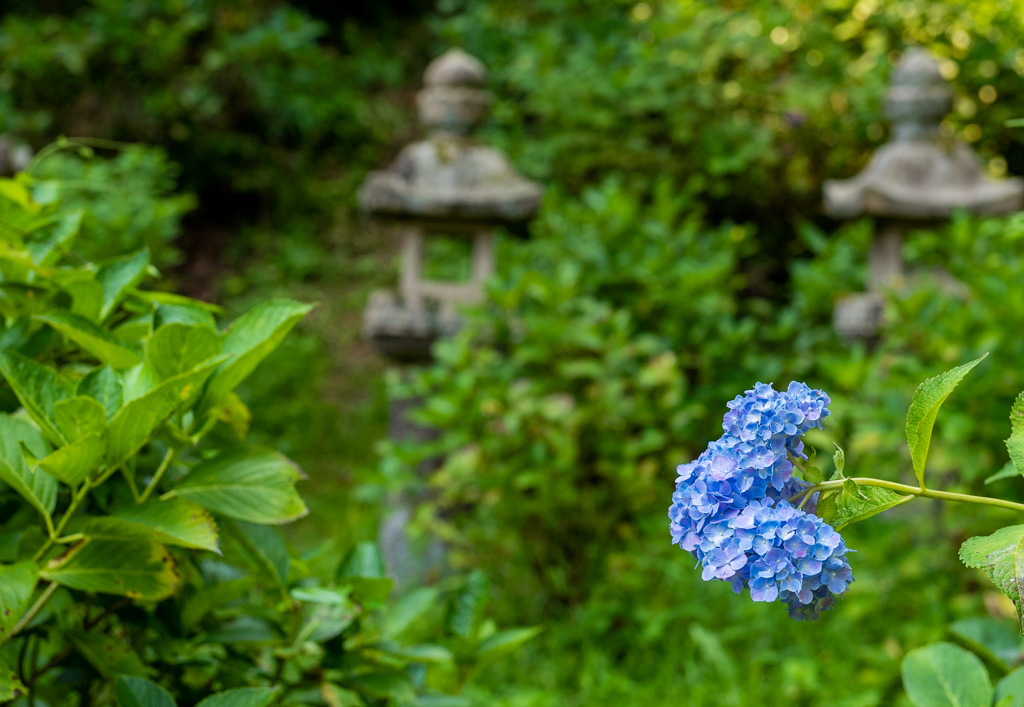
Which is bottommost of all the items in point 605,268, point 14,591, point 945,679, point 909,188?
point 605,268

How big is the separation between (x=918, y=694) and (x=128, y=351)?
77 cm

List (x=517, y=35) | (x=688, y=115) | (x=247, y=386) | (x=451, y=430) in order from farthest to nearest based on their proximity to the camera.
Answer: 1. (x=517, y=35)
2. (x=247, y=386)
3. (x=688, y=115)
4. (x=451, y=430)

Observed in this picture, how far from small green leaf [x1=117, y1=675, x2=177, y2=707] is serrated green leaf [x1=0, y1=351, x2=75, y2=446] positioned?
20 centimetres

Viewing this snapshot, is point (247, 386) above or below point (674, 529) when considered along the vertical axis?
below

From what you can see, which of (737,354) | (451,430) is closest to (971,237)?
(737,354)

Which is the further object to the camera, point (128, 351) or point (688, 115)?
point (688, 115)

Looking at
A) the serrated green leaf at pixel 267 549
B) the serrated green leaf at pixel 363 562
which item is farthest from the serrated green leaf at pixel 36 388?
the serrated green leaf at pixel 363 562

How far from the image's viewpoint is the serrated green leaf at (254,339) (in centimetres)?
80

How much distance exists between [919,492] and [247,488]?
1.81ft

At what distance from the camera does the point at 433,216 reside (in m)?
3.17

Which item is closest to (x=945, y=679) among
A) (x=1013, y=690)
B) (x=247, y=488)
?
(x=1013, y=690)

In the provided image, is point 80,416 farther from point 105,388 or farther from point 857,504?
point 857,504

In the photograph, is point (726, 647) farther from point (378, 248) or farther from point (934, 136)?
point (378, 248)

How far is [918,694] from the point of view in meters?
0.79
